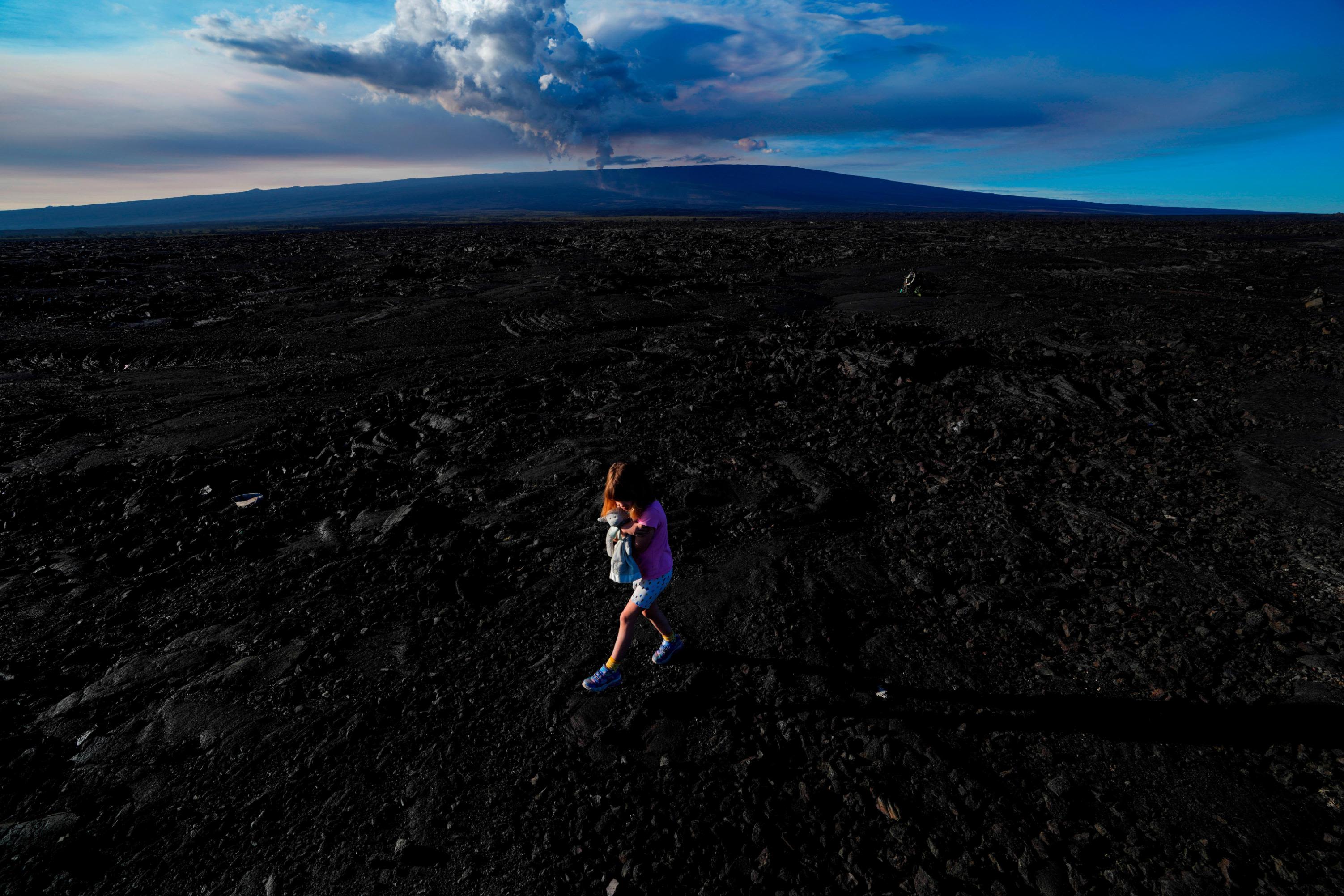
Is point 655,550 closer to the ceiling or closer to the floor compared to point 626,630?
closer to the ceiling

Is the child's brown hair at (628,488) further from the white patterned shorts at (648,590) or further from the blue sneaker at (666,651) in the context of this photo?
the blue sneaker at (666,651)

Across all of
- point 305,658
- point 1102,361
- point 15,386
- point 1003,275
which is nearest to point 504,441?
point 305,658

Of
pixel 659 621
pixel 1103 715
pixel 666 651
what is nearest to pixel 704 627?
pixel 666 651

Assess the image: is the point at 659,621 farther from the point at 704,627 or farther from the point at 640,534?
the point at 640,534

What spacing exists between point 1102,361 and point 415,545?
12.3 m

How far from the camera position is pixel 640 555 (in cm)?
409

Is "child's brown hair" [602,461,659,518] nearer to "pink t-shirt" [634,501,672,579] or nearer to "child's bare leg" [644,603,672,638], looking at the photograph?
"pink t-shirt" [634,501,672,579]

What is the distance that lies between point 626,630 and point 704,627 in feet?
3.01

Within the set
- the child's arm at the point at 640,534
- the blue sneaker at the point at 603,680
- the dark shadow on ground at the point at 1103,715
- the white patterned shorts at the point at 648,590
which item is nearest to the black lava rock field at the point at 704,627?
the dark shadow on ground at the point at 1103,715

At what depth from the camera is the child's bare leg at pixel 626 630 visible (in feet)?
13.8

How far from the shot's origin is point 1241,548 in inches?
223

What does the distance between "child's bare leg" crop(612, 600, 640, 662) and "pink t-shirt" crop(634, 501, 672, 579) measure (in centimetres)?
28

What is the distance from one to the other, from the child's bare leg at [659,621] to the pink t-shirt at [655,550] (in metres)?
0.37

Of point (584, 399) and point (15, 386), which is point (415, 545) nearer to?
point (584, 399)
